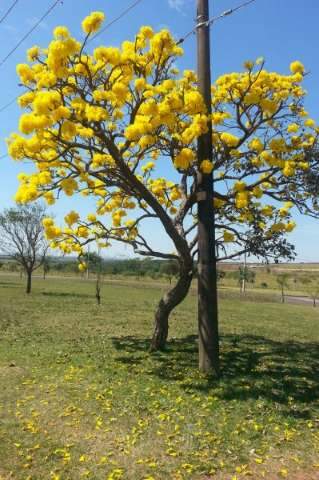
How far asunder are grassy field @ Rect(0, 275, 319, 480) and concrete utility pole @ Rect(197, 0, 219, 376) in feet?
1.63

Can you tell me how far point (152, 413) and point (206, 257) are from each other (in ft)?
9.32

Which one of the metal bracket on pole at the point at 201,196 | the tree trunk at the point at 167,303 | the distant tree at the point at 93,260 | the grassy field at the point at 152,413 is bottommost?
the grassy field at the point at 152,413

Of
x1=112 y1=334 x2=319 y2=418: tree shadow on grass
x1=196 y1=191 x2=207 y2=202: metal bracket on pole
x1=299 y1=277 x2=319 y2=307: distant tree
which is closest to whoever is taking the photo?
x1=112 y1=334 x2=319 y2=418: tree shadow on grass

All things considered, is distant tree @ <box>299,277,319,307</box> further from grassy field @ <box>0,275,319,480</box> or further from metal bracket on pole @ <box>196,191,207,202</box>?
metal bracket on pole @ <box>196,191,207,202</box>

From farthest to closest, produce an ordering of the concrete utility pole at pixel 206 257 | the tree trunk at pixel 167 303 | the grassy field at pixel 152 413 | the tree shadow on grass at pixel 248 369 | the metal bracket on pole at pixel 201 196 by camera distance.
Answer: the tree trunk at pixel 167 303
the metal bracket on pole at pixel 201 196
the concrete utility pole at pixel 206 257
the tree shadow on grass at pixel 248 369
the grassy field at pixel 152 413

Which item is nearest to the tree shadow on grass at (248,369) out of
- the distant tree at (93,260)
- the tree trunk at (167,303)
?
the tree trunk at (167,303)

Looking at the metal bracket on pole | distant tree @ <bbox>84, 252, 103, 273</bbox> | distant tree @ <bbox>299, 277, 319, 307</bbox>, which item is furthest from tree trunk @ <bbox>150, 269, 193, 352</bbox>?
distant tree @ <bbox>299, 277, 319, 307</bbox>

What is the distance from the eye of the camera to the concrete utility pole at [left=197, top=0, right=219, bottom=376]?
Answer: 7504 mm

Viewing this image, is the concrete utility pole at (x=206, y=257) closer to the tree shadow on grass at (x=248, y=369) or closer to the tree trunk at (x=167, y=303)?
the tree shadow on grass at (x=248, y=369)

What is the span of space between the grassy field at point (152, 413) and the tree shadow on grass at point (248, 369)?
0.02 meters

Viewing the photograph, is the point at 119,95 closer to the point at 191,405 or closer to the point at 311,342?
the point at 191,405

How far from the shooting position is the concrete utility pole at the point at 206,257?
7504 millimetres

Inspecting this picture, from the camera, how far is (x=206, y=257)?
7.57m

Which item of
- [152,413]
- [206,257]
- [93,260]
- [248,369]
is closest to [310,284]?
[93,260]
